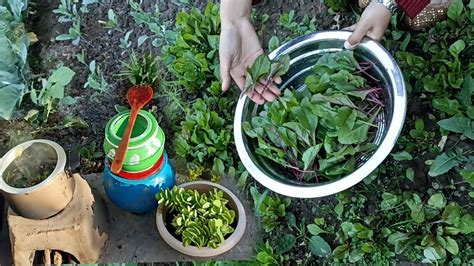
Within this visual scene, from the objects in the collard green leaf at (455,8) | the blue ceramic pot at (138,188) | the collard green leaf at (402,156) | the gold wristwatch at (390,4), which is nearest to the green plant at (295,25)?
the gold wristwatch at (390,4)

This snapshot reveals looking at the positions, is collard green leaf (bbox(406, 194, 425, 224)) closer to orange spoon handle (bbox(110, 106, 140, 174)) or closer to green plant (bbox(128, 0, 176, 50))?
orange spoon handle (bbox(110, 106, 140, 174))

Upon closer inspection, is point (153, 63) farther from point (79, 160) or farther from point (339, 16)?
point (339, 16)

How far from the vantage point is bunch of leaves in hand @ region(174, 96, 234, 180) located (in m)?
1.95

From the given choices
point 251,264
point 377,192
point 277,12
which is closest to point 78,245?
point 251,264

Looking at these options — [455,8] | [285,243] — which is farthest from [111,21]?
[455,8]

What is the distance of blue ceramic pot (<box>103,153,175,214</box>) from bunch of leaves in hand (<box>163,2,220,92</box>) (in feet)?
1.14

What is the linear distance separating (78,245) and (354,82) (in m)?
0.82

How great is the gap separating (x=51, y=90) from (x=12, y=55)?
0.18 metres

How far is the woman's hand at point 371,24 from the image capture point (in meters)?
1.84

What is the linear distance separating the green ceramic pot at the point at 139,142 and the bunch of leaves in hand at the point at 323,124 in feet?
0.85

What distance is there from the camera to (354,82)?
71.4 inches

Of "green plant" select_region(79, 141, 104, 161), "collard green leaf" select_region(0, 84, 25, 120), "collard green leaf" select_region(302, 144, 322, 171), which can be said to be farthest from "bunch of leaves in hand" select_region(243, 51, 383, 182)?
"collard green leaf" select_region(0, 84, 25, 120)

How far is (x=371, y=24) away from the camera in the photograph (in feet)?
6.08

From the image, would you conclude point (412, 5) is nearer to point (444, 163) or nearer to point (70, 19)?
point (444, 163)
